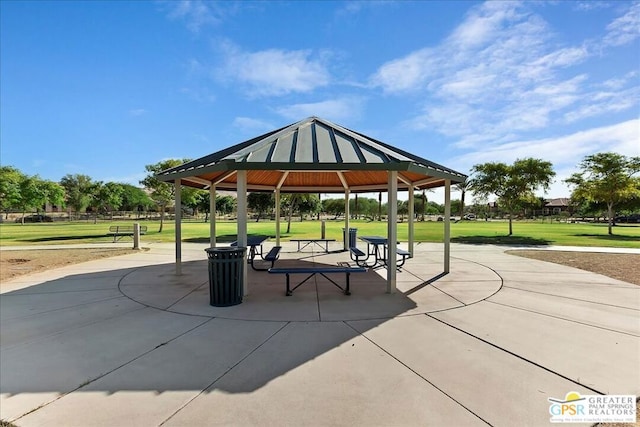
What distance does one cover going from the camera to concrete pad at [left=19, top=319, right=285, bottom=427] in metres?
2.99

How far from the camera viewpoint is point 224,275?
6387mm

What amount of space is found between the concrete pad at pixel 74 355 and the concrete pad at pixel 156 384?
0.24 meters

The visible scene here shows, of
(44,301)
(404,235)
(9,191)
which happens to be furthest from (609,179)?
(9,191)

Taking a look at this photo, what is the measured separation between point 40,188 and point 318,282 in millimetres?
68169

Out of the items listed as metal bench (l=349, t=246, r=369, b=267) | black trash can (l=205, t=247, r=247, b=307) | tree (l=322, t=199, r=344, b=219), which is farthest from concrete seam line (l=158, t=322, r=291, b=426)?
tree (l=322, t=199, r=344, b=219)

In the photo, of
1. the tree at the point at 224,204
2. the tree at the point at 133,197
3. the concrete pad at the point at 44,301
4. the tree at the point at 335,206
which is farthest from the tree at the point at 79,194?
the concrete pad at the point at 44,301

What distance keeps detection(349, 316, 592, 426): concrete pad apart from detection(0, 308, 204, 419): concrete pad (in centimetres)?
325

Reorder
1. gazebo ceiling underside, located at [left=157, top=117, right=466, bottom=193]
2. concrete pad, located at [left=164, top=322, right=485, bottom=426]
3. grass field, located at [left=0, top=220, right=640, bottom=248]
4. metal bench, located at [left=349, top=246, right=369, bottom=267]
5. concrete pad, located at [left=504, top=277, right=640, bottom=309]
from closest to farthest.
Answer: concrete pad, located at [left=164, top=322, right=485, bottom=426] → gazebo ceiling underside, located at [left=157, top=117, right=466, bottom=193] → concrete pad, located at [left=504, top=277, right=640, bottom=309] → metal bench, located at [left=349, top=246, right=369, bottom=267] → grass field, located at [left=0, top=220, right=640, bottom=248]

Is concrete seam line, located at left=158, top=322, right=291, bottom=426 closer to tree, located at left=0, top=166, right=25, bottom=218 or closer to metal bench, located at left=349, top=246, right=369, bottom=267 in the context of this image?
metal bench, located at left=349, top=246, right=369, bottom=267

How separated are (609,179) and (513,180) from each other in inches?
299

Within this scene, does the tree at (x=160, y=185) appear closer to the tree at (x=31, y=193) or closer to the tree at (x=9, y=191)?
the tree at (x=9, y=191)

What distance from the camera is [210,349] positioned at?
14.4 ft

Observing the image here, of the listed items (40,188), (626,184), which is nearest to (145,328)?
(626,184)

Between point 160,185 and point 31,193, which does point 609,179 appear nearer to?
point 160,185
